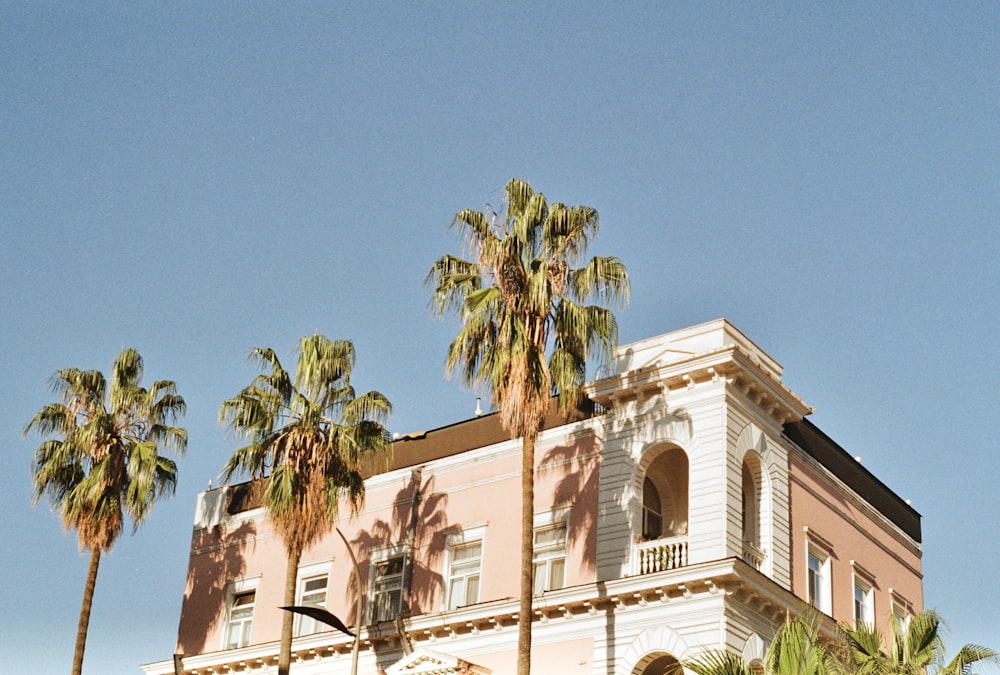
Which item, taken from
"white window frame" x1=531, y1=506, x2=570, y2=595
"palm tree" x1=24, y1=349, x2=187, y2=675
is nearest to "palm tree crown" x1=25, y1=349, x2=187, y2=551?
"palm tree" x1=24, y1=349, x2=187, y2=675

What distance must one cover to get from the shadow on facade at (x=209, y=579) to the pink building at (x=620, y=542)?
37cm

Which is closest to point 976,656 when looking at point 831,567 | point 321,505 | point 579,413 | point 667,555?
point 667,555

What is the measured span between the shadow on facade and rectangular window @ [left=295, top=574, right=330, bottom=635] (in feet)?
8.29

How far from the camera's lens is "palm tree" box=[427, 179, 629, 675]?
1199 inches

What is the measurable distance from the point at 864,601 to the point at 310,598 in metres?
14.6

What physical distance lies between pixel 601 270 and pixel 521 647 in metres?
8.63

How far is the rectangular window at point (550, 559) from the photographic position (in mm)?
34312

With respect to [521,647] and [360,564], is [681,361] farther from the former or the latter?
[360,564]

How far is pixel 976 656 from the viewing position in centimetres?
2542

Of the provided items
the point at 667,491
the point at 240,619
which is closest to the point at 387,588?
the point at 240,619

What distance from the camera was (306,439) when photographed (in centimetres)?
3562

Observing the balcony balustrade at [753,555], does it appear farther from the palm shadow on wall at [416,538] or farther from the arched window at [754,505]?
the palm shadow on wall at [416,538]

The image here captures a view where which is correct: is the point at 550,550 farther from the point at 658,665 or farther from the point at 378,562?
the point at 378,562

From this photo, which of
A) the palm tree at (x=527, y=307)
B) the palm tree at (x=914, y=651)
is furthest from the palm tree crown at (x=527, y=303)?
the palm tree at (x=914, y=651)
